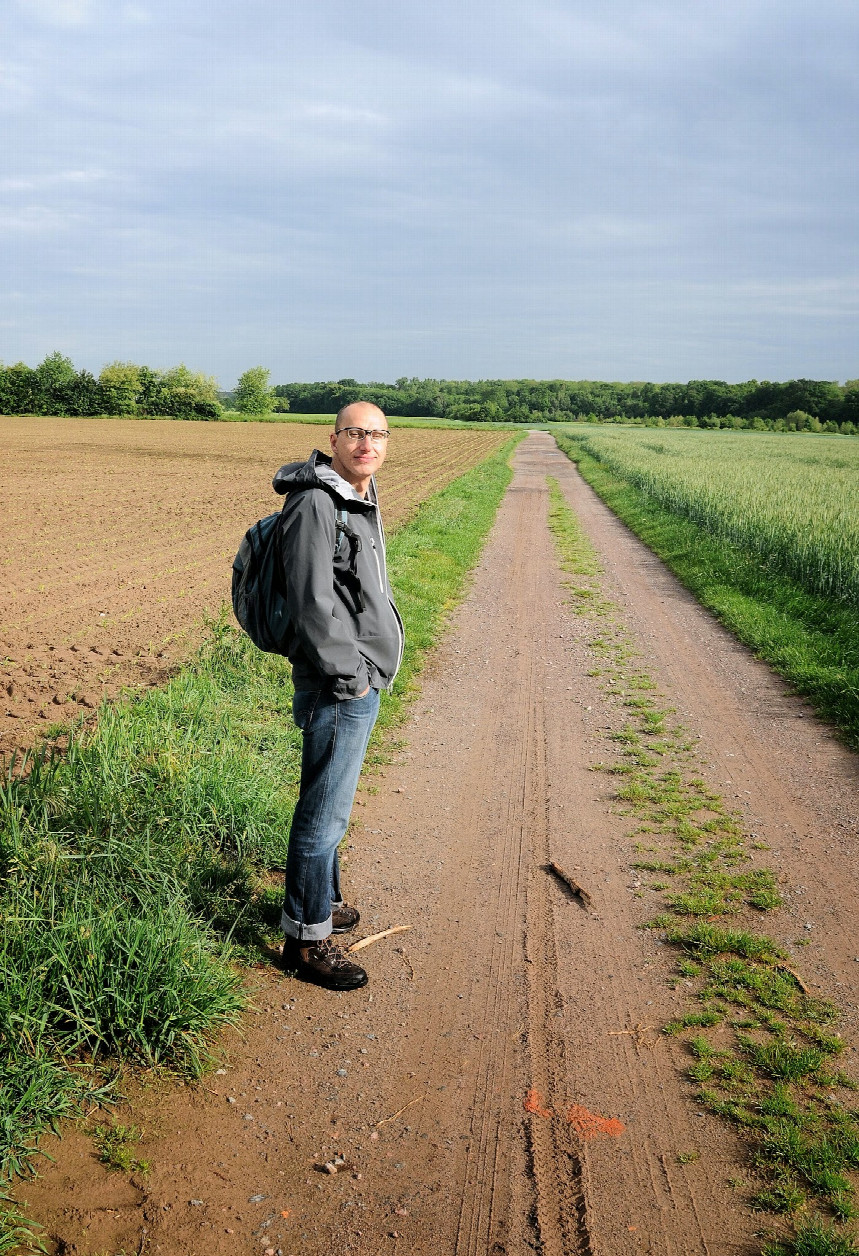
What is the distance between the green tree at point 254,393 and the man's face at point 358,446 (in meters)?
123

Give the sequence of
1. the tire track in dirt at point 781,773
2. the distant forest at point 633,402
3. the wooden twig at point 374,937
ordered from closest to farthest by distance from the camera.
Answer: the wooden twig at point 374,937
the tire track in dirt at point 781,773
the distant forest at point 633,402

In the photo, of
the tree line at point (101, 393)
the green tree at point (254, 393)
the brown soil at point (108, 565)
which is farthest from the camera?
the green tree at point (254, 393)

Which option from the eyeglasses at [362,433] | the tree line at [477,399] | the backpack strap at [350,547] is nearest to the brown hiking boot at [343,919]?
the backpack strap at [350,547]

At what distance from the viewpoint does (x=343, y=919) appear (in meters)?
3.95

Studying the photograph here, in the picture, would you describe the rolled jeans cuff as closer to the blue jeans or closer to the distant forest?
the blue jeans

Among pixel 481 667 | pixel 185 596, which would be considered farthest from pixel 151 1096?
pixel 185 596

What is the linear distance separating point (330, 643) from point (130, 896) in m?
1.41

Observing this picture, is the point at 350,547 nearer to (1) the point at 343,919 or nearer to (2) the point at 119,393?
(1) the point at 343,919

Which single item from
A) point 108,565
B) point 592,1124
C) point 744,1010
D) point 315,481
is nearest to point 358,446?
point 315,481

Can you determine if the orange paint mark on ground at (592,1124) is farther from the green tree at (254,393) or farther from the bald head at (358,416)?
the green tree at (254,393)

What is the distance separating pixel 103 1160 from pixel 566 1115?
148cm

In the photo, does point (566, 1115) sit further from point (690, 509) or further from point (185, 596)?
point (690, 509)

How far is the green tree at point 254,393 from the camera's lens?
122 meters

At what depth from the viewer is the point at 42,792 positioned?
3982mm
